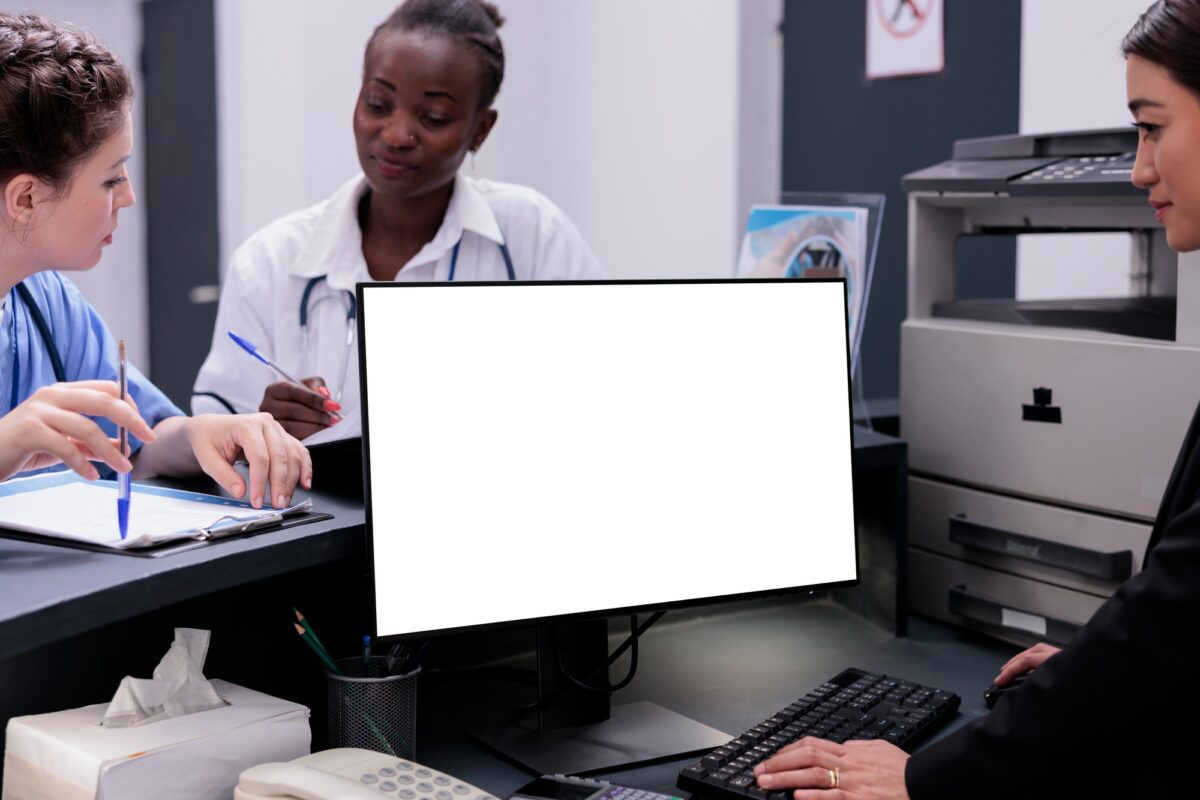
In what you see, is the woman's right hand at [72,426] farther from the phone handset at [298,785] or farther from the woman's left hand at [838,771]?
the woman's left hand at [838,771]

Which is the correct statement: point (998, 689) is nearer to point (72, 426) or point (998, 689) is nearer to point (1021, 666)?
point (1021, 666)

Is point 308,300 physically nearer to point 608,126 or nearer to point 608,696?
point 608,696

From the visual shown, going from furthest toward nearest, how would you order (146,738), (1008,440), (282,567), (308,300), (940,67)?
(940,67) < (308,300) < (1008,440) < (282,567) < (146,738)

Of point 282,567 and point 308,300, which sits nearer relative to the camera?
point 282,567

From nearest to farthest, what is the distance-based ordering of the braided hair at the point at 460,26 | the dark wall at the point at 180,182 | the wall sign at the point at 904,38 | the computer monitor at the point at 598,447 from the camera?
the computer monitor at the point at 598,447
the braided hair at the point at 460,26
the wall sign at the point at 904,38
the dark wall at the point at 180,182

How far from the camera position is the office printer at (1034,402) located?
1.44 meters

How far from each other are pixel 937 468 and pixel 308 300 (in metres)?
1.04

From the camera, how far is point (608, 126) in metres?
3.75

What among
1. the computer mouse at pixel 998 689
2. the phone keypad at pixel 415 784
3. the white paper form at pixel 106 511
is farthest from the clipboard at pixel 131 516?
the computer mouse at pixel 998 689

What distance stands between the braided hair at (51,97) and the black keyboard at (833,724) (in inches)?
35.4

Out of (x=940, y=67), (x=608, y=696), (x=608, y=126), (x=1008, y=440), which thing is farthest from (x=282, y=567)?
(x=608, y=126)

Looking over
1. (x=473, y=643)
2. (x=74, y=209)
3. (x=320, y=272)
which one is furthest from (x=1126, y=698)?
(x=320, y=272)

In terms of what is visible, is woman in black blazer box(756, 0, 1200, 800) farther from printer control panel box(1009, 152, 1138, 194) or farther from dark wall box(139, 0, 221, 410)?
dark wall box(139, 0, 221, 410)

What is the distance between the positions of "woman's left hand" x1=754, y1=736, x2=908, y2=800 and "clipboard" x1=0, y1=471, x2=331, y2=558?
1.59 feet
